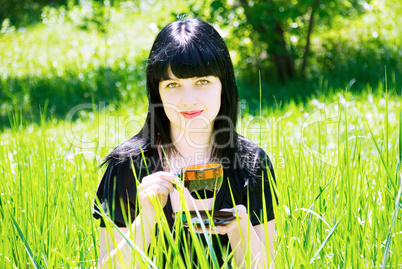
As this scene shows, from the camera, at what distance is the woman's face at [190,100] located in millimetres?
1441

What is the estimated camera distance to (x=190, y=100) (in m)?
1.43

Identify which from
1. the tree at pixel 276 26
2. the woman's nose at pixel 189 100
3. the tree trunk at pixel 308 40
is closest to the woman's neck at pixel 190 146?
the woman's nose at pixel 189 100

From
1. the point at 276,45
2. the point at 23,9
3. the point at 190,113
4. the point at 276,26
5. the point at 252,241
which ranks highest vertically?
the point at 23,9

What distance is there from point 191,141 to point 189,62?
0.26 metres

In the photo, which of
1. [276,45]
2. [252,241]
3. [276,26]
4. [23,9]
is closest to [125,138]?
[252,241]

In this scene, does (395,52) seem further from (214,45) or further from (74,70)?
(214,45)

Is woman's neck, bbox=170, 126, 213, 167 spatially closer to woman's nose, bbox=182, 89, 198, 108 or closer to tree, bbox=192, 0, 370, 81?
woman's nose, bbox=182, 89, 198, 108

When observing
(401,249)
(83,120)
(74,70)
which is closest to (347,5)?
(83,120)

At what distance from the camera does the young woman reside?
4.74ft

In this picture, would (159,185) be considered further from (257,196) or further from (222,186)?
(257,196)

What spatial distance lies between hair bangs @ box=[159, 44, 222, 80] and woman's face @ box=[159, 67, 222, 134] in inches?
0.6

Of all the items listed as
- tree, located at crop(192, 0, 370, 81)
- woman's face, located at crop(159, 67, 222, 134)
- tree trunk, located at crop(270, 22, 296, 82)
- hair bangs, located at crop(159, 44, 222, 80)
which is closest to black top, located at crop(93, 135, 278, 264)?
woman's face, located at crop(159, 67, 222, 134)

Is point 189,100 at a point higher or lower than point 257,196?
higher

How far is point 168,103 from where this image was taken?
146 cm
